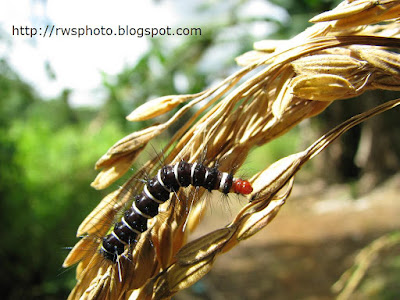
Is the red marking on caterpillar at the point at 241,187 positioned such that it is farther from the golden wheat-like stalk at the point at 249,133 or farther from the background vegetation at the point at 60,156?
the background vegetation at the point at 60,156

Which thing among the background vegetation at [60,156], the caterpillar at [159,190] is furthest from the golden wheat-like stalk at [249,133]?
the background vegetation at [60,156]

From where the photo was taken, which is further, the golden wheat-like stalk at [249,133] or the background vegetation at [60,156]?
the background vegetation at [60,156]

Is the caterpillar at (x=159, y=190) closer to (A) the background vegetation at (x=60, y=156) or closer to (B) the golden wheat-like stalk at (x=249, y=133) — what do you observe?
(B) the golden wheat-like stalk at (x=249, y=133)

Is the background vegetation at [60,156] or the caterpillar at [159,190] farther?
the background vegetation at [60,156]

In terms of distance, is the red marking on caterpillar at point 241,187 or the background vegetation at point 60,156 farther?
the background vegetation at point 60,156

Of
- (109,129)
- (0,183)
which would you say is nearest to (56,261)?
(0,183)

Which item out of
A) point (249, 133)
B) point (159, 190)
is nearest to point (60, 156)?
point (159, 190)

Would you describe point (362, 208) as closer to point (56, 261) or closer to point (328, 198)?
point (328, 198)

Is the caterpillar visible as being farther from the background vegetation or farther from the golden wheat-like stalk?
the background vegetation
